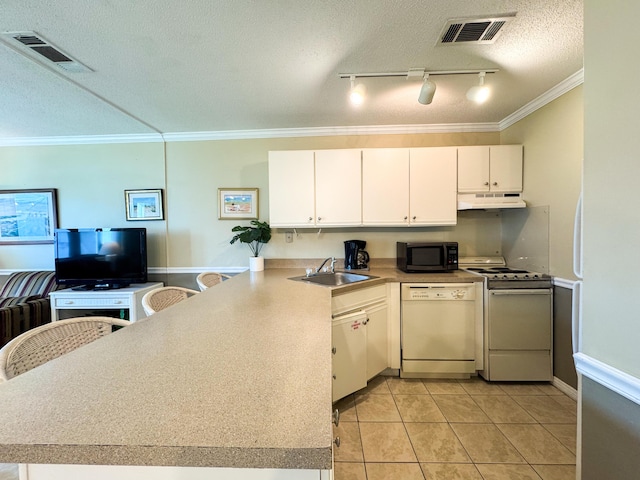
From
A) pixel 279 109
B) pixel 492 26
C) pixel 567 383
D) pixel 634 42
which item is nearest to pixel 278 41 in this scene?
pixel 279 109

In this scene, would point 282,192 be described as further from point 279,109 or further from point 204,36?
point 204,36

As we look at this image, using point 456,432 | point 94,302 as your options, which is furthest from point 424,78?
point 94,302

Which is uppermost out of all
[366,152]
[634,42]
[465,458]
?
[366,152]

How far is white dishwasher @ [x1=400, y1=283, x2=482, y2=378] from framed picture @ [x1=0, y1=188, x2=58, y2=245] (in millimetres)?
3989

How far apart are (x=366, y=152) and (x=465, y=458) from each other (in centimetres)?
241

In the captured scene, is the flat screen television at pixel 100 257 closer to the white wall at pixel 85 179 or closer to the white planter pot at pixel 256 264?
the white wall at pixel 85 179

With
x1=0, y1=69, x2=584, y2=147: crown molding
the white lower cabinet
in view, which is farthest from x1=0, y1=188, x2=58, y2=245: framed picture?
the white lower cabinet

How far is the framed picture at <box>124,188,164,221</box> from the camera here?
3.03 m

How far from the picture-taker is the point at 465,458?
1567mm

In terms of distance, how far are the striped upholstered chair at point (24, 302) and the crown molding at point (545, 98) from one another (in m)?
4.90

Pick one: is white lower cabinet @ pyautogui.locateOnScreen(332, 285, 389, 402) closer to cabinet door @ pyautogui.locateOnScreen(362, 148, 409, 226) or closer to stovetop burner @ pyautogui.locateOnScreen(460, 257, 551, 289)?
cabinet door @ pyautogui.locateOnScreen(362, 148, 409, 226)

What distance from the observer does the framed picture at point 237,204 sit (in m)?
3.00

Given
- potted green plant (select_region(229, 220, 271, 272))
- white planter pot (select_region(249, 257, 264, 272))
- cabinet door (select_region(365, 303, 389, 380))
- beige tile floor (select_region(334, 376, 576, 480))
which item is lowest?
beige tile floor (select_region(334, 376, 576, 480))

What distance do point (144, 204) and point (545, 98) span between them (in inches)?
161
